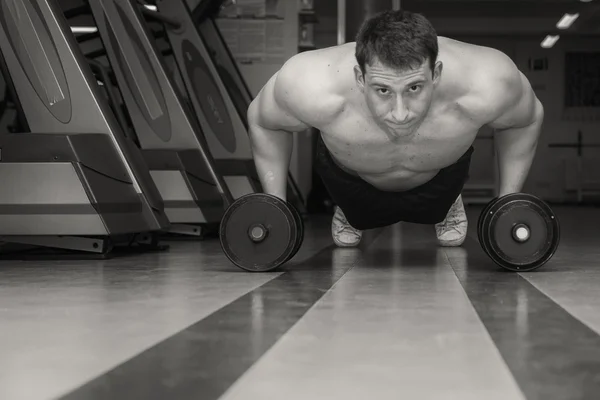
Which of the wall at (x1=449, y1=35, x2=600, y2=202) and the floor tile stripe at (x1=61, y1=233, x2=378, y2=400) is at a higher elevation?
the wall at (x1=449, y1=35, x2=600, y2=202)

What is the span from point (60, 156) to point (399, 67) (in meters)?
1.52

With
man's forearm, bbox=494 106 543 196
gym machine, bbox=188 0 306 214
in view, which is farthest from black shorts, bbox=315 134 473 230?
gym machine, bbox=188 0 306 214

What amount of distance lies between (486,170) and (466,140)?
946cm

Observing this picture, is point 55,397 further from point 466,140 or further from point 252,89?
point 252,89

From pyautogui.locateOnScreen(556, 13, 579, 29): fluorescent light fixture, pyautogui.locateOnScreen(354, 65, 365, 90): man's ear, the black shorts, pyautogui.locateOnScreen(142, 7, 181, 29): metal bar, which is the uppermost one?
pyautogui.locateOnScreen(556, 13, 579, 29): fluorescent light fixture

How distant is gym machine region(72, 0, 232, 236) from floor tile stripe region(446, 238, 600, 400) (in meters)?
2.18

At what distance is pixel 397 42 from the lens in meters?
2.34

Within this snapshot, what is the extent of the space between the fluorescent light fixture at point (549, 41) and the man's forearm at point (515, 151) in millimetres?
9627

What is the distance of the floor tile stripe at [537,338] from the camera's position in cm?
123

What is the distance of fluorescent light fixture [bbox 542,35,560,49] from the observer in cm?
1198

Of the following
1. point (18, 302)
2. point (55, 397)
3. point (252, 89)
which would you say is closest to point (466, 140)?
point (18, 302)

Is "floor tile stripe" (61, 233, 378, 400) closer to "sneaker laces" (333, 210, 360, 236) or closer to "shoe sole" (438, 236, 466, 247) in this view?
"sneaker laces" (333, 210, 360, 236)

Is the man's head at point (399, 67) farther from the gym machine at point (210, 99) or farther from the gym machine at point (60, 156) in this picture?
the gym machine at point (210, 99)

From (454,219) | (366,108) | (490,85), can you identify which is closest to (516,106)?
(490,85)
